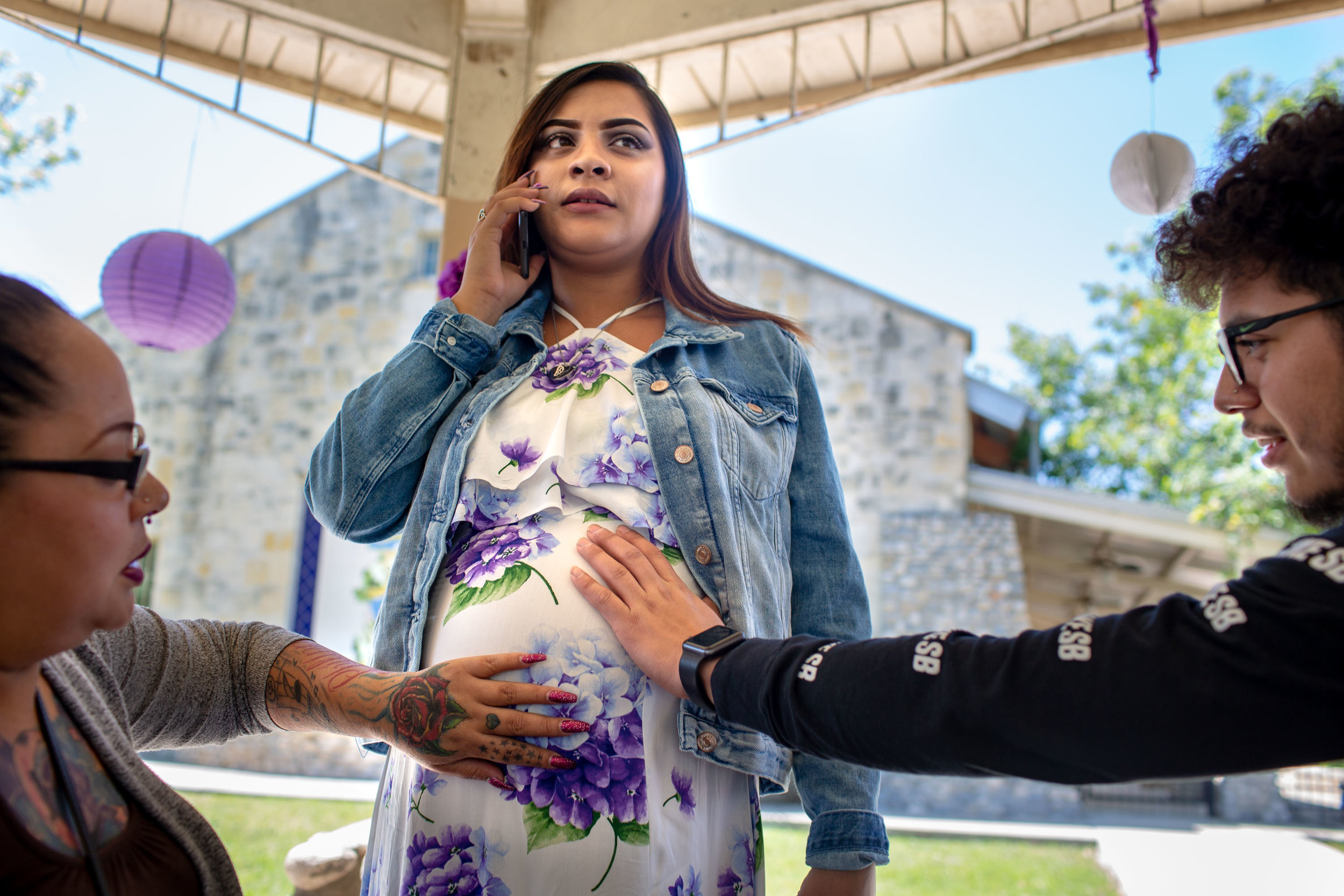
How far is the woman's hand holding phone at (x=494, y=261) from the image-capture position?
68.4 inches

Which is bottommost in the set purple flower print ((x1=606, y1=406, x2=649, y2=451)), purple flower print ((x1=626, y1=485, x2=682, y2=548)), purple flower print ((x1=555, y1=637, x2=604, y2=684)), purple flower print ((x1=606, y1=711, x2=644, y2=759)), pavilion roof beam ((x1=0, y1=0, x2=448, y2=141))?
purple flower print ((x1=606, y1=711, x2=644, y2=759))

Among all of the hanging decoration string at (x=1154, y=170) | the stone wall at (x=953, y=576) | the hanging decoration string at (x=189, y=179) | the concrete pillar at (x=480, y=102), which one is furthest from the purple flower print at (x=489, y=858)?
the stone wall at (x=953, y=576)

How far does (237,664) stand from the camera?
1.33 meters

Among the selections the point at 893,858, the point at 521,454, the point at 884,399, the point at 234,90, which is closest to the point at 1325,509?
the point at 521,454

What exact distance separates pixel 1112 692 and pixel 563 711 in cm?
75

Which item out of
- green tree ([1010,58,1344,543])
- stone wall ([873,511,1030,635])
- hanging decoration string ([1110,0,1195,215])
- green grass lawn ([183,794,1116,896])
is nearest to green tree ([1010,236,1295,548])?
green tree ([1010,58,1344,543])

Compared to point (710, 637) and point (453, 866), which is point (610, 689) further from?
point (453, 866)

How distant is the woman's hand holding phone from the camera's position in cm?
174

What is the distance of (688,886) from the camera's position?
4.28 ft

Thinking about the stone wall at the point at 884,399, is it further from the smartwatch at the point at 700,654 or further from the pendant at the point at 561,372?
the smartwatch at the point at 700,654

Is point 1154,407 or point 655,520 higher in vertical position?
point 1154,407

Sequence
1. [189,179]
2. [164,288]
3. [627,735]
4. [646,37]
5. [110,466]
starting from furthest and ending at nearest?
[189,179] < [164,288] < [646,37] < [627,735] < [110,466]

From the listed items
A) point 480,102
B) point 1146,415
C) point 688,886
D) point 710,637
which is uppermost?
point 1146,415

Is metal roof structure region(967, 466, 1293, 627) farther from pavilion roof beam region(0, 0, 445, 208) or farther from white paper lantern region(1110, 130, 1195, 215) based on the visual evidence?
pavilion roof beam region(0, 0, 445, 208)
